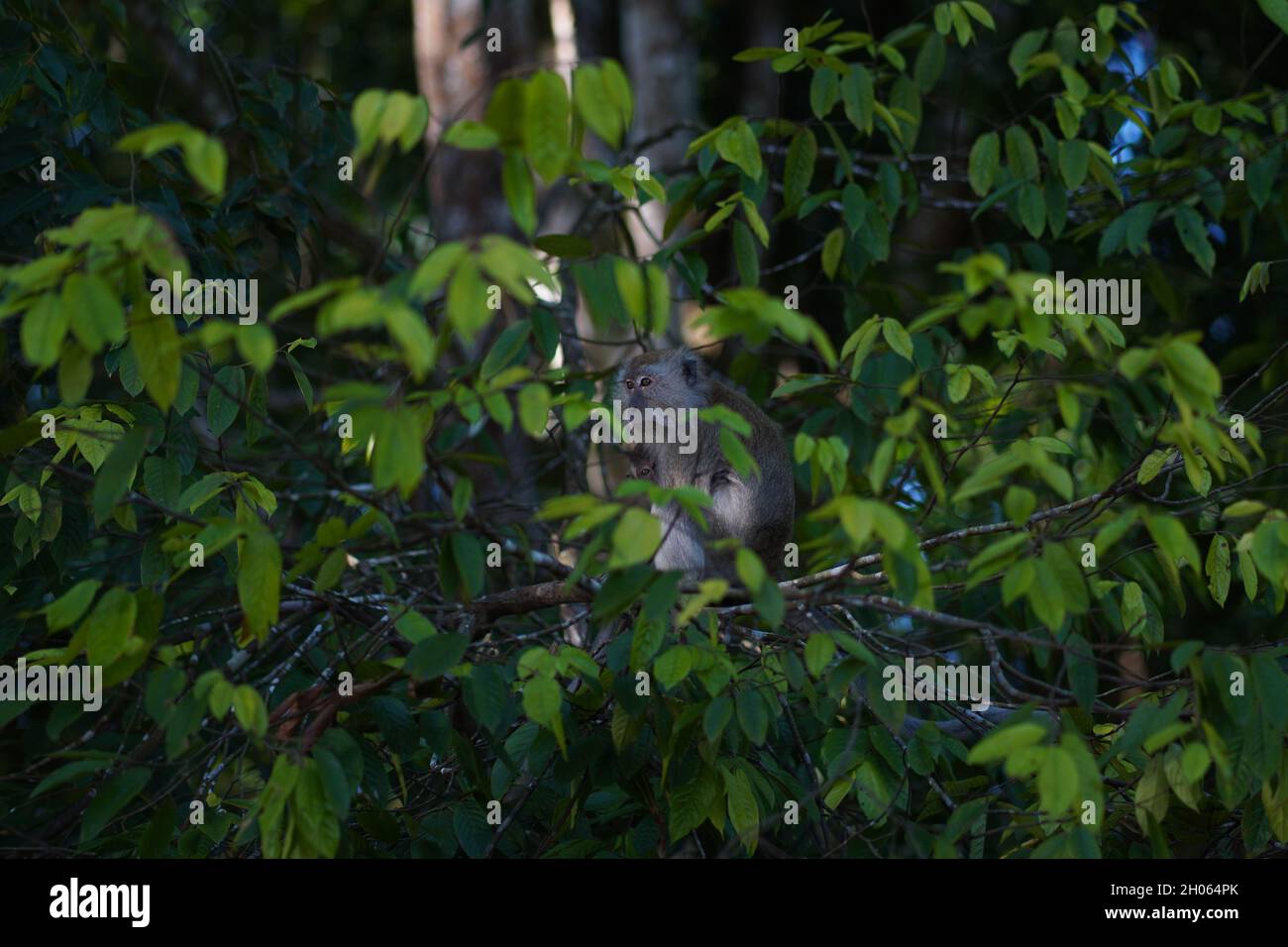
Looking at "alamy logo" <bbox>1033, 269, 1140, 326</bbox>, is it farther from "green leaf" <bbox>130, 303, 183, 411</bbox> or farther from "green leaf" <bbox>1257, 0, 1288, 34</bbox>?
"green leaf" <bbox>130, 303, 183, 411</bbox>

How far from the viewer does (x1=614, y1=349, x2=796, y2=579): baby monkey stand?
19.9ft

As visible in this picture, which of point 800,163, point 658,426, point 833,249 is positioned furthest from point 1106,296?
point 658,426

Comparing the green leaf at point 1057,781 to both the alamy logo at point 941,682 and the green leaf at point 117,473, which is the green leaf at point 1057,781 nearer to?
the alamy logo at point 941,682

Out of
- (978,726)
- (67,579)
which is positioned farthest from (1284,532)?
(67,579)

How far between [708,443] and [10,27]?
3.69 metres

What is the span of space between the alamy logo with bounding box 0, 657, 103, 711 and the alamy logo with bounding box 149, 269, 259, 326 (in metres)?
1.18

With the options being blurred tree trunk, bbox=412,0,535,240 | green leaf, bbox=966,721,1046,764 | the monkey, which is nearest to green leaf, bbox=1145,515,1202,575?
green leaf, bbox=966,721,1046,764

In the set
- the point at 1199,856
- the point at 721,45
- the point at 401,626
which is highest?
the point at 721,45

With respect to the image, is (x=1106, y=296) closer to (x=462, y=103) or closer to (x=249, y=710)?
(x=249, y=710)

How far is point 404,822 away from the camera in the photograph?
14.3 feet

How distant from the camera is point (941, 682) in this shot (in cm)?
434

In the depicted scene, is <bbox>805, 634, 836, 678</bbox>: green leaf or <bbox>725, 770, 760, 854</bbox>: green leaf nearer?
<bbox>805, 634, 836, 678</bbox>: green leaf
